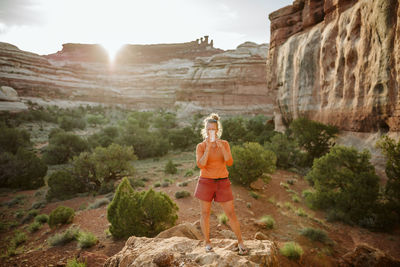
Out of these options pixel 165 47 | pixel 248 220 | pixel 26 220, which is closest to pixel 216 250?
pixel 248 220

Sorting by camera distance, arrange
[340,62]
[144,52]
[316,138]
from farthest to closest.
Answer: [144,52], [316,138], [340,62]

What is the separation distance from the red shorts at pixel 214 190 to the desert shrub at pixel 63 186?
11.4 metres

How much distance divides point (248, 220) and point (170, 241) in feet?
12.6

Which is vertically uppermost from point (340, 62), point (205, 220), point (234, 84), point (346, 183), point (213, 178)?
point (234, 84)

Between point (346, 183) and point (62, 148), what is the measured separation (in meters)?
20.5

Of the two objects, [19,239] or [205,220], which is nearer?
[205,220]

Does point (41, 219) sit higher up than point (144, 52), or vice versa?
point (144, 52)

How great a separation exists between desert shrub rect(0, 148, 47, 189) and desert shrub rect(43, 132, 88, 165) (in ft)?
11.4

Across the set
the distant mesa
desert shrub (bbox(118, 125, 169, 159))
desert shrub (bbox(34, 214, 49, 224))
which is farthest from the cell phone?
the distant mesa

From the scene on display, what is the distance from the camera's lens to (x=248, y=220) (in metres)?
6.31

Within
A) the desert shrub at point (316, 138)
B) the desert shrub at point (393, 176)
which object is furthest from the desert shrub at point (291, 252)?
the desert shrub at point (316, 138)

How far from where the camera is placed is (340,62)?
12344mm

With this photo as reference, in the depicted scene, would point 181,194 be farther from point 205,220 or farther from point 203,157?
point 203,157

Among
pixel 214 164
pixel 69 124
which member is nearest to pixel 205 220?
pixel 214 164
